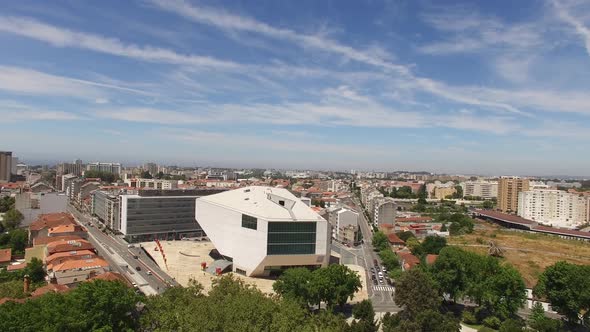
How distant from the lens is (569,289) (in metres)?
28.7

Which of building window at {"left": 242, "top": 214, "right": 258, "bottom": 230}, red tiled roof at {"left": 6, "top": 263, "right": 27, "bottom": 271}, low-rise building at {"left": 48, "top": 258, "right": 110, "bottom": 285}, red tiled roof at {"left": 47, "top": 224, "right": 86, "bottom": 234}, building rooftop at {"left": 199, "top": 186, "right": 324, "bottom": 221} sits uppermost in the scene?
building rooftop at {"left": 199, "top": 186, "right": 324, "bottom": 221}

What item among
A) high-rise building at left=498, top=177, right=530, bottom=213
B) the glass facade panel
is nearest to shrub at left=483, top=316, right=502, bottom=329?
the glass facade panel

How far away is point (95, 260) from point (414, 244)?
40.3m

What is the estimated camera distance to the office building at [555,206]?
304 feet

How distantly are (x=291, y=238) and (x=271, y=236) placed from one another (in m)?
2.13

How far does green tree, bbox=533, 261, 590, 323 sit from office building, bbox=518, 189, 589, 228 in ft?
235

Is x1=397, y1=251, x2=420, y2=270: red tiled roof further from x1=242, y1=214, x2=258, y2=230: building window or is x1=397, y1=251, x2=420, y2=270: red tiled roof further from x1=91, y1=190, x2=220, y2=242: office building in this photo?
x1=91, y1=190, x2=220, y2=242: office building

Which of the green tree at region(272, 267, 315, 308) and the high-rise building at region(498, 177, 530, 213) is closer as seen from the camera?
the green tree at region(272, 267, 315, 308)

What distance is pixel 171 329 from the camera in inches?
803

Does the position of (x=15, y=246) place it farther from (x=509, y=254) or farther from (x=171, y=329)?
(x=509, y=254)

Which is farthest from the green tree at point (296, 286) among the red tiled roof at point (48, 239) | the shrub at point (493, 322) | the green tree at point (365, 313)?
the red tiled roof at point (48, 239)

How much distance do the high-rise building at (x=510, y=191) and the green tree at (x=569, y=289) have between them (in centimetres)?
8241

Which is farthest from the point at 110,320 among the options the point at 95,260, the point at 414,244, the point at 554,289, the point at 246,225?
the point at 414,244

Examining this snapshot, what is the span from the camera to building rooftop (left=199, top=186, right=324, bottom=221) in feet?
140
